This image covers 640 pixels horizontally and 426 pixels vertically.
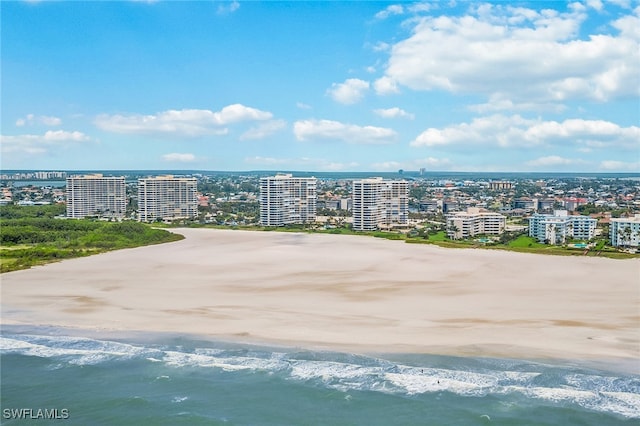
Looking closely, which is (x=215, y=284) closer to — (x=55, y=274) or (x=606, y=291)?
(x=55, y=274)

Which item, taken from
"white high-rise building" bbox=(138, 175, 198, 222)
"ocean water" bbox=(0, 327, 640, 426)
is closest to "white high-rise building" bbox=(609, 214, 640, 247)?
"ocean water" bbox=(0, 327, 640, 426)

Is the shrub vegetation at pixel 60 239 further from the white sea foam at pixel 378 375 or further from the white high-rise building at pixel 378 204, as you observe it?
the white high-rise building at pixel 378 204

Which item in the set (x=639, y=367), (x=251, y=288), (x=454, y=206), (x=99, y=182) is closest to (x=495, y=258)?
(x=251, y=288)

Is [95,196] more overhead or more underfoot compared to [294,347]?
more overhead

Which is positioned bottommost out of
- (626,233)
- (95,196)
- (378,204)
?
(626,233)

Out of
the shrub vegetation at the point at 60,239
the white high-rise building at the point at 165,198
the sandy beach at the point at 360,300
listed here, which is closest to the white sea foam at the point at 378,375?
the sandy beach at the point at 360,300

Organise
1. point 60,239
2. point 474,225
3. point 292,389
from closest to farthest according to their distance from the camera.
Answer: point 292,389 → point 60,239 → point 474,225

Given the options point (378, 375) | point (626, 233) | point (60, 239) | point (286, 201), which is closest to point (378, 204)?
point (286, 201)

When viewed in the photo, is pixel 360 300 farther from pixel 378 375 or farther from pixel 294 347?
pixel 378 375
